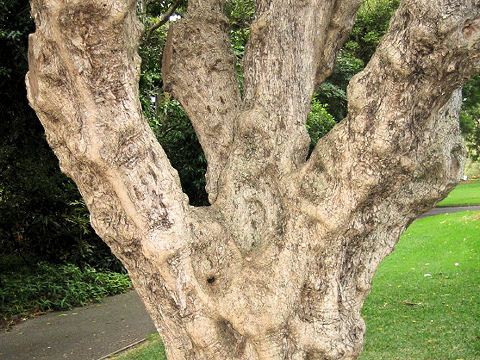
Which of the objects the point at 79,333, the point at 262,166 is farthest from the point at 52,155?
the point at 262,166

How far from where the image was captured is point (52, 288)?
35.8 ft

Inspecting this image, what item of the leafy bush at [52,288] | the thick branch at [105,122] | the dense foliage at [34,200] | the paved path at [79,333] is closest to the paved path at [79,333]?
the paved path at [79,333]

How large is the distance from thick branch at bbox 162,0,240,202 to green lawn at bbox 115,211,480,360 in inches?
153

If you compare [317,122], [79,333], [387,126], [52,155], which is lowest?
[79,333]

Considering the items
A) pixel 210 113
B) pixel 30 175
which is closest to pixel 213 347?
pixel 210 113

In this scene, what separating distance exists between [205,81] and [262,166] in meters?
0.88

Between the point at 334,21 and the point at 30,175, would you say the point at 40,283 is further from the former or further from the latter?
the point at 334,21

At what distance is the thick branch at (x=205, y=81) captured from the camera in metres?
4.15

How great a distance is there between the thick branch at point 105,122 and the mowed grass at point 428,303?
14.7 feet

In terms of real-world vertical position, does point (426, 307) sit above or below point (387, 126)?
below

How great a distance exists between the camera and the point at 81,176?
328 centimetres

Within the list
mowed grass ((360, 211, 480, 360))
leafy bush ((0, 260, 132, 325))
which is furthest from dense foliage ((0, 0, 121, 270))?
mowed grass ((360, 211, 480, 360))

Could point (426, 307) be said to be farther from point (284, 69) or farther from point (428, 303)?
point (284, 69)

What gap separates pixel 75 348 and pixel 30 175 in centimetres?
500
